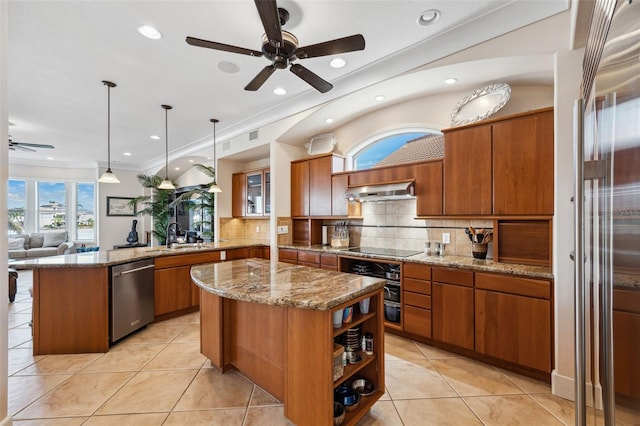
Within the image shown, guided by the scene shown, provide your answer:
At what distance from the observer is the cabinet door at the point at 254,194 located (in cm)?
505

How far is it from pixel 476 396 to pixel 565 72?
99.7 inches

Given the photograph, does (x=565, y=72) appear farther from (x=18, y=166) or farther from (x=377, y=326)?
(x=18, y=166)

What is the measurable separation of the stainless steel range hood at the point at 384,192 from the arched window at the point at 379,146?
567 millimetres

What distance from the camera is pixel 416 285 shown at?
2863 millimetres

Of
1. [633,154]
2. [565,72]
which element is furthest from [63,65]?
[565,72]

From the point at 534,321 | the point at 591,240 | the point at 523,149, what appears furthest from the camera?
the point at 523,149

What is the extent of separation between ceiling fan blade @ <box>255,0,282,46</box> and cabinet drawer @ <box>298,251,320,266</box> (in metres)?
2.68

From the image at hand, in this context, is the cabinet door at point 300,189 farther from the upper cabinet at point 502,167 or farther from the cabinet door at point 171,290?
the upper cabinet at point 502,167

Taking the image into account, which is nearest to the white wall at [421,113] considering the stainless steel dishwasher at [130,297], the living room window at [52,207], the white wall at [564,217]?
the white wall at [564,217]

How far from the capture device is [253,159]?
18.6 feet

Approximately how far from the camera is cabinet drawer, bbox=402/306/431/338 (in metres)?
2.81

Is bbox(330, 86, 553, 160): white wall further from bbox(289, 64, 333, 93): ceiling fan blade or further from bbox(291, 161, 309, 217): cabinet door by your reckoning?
bbox(289, 64, 333, 93): ceiling fan blade

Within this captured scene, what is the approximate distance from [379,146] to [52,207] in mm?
9495

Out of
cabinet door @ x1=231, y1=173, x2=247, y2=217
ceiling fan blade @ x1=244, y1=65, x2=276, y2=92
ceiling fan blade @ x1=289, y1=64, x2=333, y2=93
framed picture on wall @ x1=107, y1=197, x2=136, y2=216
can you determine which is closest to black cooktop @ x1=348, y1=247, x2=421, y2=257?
ceiling fan blade @ x1=289, y1=64, x2=333, y2=93
